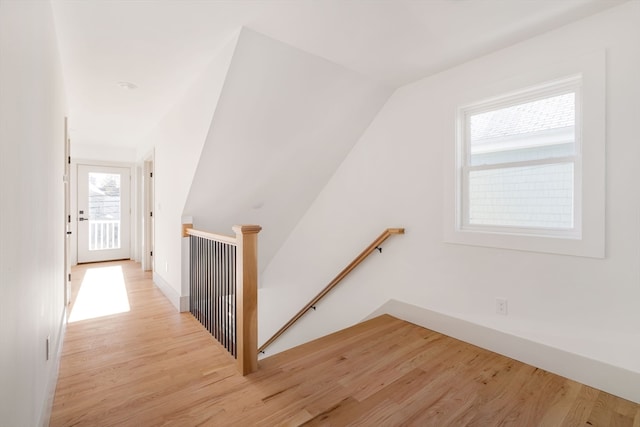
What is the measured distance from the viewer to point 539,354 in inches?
82.6

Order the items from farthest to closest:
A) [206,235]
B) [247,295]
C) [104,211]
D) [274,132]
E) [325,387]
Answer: [104,211] < [274,132] < [206,235] < [247,295] < [325,387]

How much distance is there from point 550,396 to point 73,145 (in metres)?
7.44

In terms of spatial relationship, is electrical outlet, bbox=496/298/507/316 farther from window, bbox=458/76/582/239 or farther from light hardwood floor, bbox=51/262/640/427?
window, bbox=458/76/582/239

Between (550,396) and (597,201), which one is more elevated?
(597,201)

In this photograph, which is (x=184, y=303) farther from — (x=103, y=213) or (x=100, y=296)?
(x=103, y=213)

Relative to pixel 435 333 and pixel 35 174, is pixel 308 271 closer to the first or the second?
pixel 435 333

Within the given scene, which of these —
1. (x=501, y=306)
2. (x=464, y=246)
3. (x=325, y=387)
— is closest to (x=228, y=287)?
(x=325, y=387)

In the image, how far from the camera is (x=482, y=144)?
Answer: 2521 mm

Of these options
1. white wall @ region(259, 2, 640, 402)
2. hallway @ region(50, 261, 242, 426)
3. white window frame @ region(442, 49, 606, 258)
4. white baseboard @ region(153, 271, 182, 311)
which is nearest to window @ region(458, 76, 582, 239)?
white window frame @ region(442, 49, 606, 258)

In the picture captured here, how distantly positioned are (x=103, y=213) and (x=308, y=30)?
5.94 m

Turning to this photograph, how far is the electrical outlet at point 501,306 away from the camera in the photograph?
7.49ft

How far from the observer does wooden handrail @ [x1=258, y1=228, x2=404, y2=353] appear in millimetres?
3020

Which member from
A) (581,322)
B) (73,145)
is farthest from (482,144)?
(73,145)

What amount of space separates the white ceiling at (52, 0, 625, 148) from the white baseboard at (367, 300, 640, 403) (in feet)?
7.03
